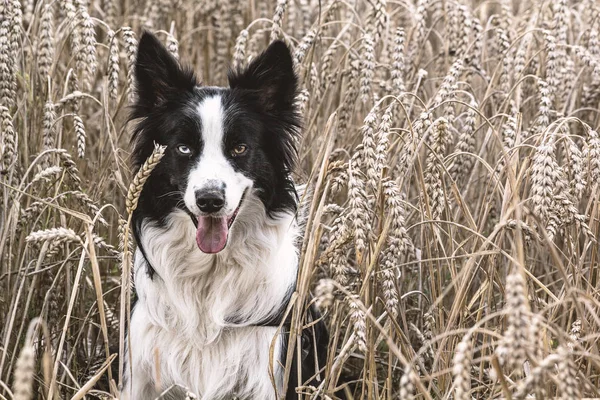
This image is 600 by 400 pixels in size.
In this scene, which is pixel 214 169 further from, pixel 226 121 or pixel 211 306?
pixel 211 306

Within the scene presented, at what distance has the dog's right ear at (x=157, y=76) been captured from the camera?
12.3 feet

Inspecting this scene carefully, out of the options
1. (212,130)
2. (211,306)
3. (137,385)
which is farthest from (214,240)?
(137,385)

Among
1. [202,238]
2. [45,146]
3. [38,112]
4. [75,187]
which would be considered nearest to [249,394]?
[202,238]

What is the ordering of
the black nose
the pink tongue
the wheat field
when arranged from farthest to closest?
the pink tongue → the black nose → the wheat field

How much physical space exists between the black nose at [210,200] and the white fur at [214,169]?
23 millimetres

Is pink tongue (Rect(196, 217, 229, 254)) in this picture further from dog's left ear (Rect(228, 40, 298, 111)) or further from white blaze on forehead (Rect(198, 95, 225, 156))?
dog's left ear (Rect(228, 40, 298, 111))

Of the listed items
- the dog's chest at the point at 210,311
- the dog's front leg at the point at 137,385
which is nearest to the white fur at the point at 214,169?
the dog's chest at the point at 210,311

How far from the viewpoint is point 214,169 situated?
11.6 feet

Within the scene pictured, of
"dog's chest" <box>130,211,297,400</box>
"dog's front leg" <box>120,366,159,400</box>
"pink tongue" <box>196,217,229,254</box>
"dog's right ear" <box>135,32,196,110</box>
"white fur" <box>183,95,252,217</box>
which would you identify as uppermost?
"dog's right ear" <box>135,32,196,110</box>

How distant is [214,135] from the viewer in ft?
11.9

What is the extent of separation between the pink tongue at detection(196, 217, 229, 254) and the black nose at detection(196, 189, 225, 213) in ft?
0.50

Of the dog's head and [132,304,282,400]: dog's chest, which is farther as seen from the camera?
[132,304,282,400]: dog's chest

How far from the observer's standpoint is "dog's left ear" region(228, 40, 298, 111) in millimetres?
3811

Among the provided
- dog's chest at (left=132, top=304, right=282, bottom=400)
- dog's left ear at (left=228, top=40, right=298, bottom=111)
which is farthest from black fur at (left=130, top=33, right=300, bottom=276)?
dog's chest at (left=132, top=304, right=282, bottom=400)
